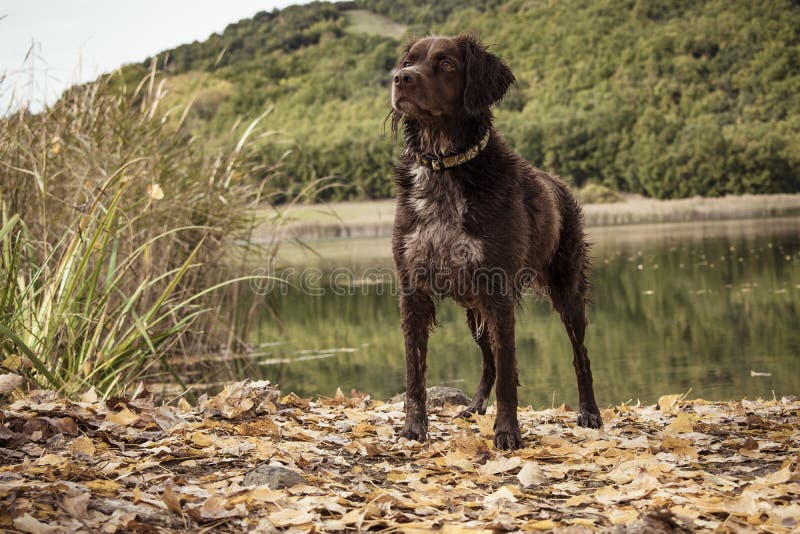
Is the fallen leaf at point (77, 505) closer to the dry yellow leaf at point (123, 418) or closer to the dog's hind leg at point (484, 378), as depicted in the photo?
the dry yellow leaf at point (123, 418)

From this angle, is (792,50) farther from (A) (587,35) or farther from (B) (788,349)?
(B) (788,349)

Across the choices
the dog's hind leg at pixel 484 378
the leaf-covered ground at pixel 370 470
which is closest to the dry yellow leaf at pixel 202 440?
the leaf-covered ground at pixel 370 470

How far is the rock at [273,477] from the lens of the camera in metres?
3.30

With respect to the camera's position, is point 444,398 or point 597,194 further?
point 597,194

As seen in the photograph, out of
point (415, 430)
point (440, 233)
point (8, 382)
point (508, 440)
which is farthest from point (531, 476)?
point (8, 382)

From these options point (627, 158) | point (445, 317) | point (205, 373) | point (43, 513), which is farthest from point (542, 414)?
point (627, 158)

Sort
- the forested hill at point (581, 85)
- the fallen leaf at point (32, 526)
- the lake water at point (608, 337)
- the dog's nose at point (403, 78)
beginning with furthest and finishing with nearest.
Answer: the forested hill at point (581, 85)
the lake water at point (608, 337)
the dog's nose at point (403, 78)
the fallen leaf at point (32, 526)

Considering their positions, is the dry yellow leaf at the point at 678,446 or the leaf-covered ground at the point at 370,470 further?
the dry yellow leaf at the point at 678,446

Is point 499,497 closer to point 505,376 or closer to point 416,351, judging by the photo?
point 505,376

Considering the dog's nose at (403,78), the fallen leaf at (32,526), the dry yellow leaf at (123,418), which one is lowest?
the dry yellow leaf at (123,418)

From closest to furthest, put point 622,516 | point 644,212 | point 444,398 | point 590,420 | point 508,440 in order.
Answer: point 622,516 < point 508,440 < point 590,420 < point 444,398 < point 644,212

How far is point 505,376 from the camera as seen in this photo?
161 inches

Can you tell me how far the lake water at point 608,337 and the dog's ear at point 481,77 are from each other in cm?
245

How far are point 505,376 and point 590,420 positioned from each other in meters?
1.05
